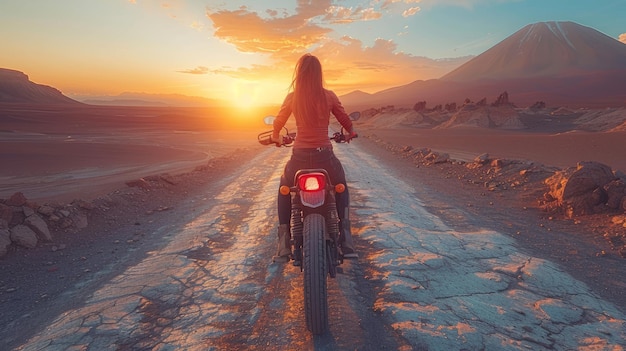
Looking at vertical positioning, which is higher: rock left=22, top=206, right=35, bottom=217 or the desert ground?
rock left=22, top=206, right=35, bottom=217

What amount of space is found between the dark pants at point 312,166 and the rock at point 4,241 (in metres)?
4.18

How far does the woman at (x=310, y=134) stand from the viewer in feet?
11.8

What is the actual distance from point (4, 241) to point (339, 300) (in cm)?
493

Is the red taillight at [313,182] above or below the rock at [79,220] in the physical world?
above

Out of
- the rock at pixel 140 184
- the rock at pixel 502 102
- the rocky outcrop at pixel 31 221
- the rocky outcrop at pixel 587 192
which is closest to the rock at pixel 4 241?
the rocky outcrop at pixel 31 221

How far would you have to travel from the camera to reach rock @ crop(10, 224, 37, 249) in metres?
5.53

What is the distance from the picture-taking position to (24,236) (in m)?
5.61

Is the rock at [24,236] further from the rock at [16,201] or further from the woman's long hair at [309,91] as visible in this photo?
the woman's long hair at [309,91]

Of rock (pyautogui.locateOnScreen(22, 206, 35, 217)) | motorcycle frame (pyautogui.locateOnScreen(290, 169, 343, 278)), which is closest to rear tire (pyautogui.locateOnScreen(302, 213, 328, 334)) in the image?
motorcycle frame (pyautogui.locateOnScreen(290, 169, 343, 278))

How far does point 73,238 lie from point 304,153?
463cm

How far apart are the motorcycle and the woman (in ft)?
0.34

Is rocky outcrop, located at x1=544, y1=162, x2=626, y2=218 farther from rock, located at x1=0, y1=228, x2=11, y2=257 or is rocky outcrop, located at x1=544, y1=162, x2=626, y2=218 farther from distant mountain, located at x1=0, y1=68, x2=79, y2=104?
distant mountain, located at x1=0, y1=68, x2=79, y2=104

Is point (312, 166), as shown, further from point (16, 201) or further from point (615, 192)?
point (615, 192)

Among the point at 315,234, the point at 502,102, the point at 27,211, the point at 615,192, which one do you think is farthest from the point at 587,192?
the point at 502,102
